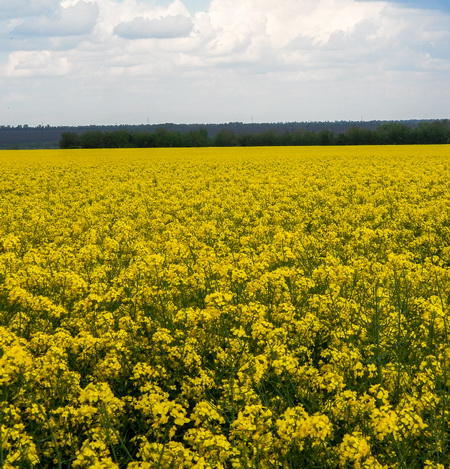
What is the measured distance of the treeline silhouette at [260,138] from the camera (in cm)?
6931

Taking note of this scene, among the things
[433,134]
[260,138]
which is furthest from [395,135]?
[260,138]

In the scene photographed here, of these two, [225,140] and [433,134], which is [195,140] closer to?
[225,140]

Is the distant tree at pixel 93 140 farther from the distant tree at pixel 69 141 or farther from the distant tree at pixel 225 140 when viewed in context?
the distant tree at pixel 225 140

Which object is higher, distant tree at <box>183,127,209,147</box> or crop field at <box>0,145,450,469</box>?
distant tree at <box>183,127,209,147</box>

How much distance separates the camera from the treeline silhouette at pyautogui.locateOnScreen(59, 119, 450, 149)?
6931 centimetres

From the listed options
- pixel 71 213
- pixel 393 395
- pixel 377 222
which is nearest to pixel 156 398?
pixel 393 395

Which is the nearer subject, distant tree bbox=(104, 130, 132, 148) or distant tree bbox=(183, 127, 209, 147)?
→ distant tree bbox=(104, 130, 132, 148)

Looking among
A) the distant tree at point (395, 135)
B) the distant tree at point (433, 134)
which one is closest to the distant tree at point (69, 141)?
the distant tree at point (395, 135)

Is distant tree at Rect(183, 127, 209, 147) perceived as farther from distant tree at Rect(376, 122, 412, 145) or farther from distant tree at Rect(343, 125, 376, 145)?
distant tree at Rect(376, 122, 412, 145)

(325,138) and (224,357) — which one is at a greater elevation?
(325,138)

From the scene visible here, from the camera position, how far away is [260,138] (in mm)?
71812

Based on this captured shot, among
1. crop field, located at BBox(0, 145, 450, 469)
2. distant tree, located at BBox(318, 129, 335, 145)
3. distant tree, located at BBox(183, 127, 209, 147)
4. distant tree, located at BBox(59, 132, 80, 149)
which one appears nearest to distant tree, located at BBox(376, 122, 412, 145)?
distant tree, located at BBox(318, 129, 335, 145)

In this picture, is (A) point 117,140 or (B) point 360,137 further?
(A) point 117,140

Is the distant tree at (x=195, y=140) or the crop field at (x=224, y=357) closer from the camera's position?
the crop field at (x=224, y=357)
